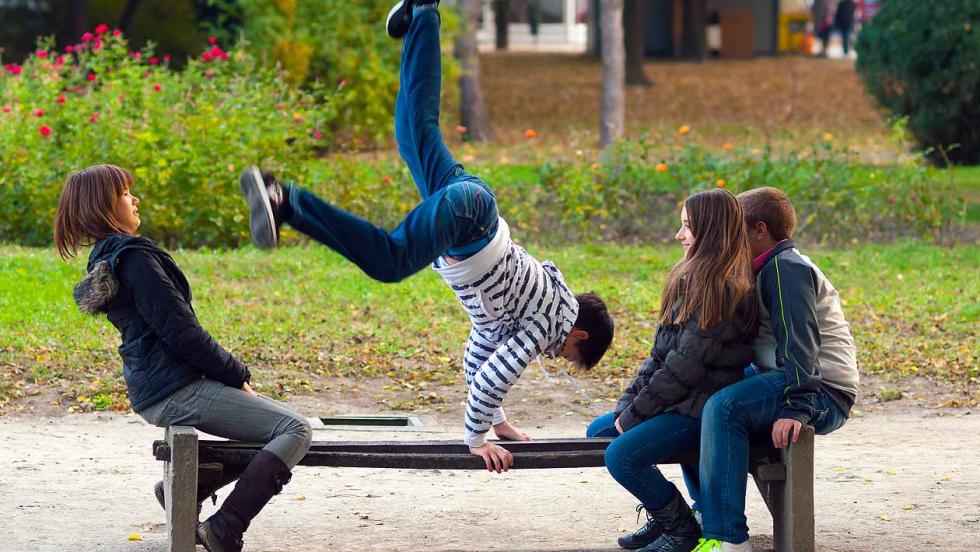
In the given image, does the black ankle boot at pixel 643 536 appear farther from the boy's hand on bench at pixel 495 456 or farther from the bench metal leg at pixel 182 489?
the bench metal leg at pixel 182 489

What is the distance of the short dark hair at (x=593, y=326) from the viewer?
4.85 m

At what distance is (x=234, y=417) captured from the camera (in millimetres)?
4488

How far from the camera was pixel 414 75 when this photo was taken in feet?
16.8

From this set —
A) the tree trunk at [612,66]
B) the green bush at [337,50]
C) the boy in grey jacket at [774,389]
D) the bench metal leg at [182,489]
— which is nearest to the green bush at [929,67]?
the tree trunk at [612,66]

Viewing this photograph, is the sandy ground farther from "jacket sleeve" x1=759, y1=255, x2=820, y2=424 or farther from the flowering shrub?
the flowering shrub

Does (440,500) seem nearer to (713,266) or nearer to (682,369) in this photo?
(682,369)

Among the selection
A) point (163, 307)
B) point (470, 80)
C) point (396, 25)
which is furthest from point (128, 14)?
point (163, 307)

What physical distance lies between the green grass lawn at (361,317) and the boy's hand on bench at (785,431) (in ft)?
11.2

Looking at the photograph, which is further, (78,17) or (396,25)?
(78,17)

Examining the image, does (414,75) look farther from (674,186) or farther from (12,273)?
(674,186)

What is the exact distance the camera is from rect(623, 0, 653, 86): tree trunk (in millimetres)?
28891

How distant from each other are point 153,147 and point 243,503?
301 inches

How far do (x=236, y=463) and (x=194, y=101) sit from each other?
8.88 m

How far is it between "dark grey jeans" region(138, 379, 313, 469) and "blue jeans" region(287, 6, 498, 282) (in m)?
0.58
